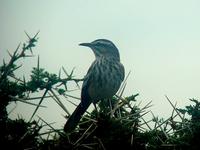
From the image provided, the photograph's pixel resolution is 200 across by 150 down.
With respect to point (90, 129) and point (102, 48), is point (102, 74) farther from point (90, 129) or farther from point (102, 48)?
point (90, 129)

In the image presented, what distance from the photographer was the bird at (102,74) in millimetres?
8742

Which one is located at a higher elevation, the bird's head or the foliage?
the bird's head

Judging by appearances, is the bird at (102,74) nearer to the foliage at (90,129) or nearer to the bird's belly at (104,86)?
the bird's belly at (104,86)

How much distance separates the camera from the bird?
8.74m

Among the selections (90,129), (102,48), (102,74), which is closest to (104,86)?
(102,74)

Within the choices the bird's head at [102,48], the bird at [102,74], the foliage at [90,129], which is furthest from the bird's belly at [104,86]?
the foliage at [90,129]

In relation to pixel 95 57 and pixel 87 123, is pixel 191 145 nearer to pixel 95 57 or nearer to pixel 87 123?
pixel 87 123

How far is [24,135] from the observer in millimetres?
3443

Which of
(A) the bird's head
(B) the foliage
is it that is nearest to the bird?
(A) the bird's head

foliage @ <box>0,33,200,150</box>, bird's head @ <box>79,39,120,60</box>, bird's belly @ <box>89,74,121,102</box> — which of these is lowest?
foliage @ <box>0,33,200,150</box>

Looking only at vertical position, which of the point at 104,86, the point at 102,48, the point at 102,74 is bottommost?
the point at 104,86

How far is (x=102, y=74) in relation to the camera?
9.14 metres

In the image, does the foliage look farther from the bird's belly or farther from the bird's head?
the bird's head

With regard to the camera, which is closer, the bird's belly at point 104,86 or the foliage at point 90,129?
the foliage at point 90,129
